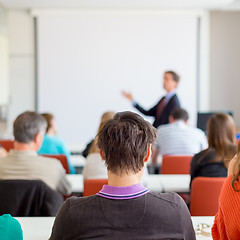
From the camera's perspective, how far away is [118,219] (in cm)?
132

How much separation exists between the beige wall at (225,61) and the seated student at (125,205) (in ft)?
20.2

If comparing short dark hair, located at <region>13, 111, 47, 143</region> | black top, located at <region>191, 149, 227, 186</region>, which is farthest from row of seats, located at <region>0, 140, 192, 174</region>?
short dark hair, located at <region>13, 111, 47, 143</region>

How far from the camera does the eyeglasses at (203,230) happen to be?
1874mm

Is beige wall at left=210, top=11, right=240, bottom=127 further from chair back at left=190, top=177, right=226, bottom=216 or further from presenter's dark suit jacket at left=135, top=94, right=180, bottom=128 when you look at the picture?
chair back at left=190, top=177, right=226, bottom=216

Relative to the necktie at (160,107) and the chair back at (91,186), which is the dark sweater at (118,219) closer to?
the chair back at (91,186)

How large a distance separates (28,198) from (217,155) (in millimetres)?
1398

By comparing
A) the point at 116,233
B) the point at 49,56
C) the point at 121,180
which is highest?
the point at 49,56

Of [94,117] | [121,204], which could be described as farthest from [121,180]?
[94,117]

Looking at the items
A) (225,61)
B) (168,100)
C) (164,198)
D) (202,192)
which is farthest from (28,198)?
(225,61)

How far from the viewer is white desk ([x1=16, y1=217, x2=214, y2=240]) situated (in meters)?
1.84

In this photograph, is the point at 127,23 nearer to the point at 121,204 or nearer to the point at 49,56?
the point at 49,56

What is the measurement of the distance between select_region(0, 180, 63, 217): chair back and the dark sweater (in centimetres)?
96

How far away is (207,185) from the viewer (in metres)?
2.50

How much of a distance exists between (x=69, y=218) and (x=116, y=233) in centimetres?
16
